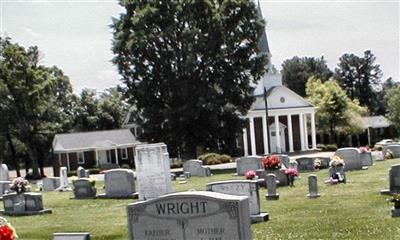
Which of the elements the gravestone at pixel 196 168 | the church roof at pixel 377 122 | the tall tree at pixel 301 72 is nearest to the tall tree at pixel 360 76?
the tall tree at pixel 301 72

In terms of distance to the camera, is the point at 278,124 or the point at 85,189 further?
the point at 278,124

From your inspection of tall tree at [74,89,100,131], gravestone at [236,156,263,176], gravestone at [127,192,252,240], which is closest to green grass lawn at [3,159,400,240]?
gravestone at [127,192,252,240]

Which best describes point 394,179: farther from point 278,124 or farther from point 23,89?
point 278,124

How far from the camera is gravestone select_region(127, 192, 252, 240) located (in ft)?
28.6

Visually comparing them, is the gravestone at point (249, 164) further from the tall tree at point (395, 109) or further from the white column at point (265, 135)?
the tall tree at point (395, 109)

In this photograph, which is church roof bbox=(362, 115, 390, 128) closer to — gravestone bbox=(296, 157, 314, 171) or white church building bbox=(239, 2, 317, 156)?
white church building bbox=(239, 2, 317, 156)

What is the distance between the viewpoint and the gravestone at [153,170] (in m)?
22.7

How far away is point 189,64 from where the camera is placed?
46438 mm

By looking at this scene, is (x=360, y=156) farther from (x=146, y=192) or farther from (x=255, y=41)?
(x=255, y=41)

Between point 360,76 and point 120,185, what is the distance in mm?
91482

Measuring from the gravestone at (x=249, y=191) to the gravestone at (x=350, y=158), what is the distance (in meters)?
15.9

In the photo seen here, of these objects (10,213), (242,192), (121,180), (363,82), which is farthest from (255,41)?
(363,82)

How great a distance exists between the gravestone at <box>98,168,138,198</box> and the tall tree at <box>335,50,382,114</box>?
87465 millimetres

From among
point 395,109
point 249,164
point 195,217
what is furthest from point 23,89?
point 195,217
